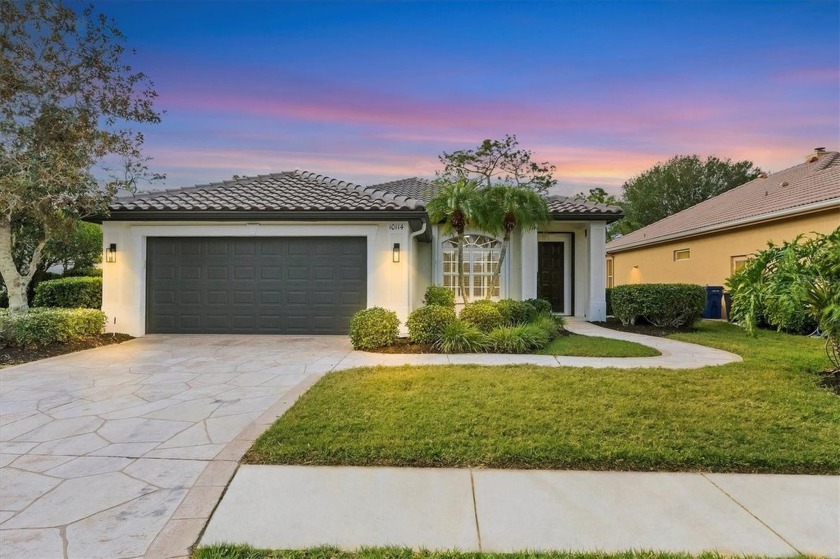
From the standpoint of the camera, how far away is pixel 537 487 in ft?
9.80

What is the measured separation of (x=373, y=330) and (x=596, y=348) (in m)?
4.24

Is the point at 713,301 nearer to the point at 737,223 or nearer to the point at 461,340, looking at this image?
the point at 737,223

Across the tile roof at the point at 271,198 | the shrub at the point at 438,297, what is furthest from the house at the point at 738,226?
the tile roof at the point at 271,198

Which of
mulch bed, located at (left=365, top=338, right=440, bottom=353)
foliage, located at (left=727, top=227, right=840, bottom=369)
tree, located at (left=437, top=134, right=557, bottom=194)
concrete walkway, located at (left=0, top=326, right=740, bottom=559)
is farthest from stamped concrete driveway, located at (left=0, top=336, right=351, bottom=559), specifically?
tree, located at (left=437, top=134, right=557, bottom=194)

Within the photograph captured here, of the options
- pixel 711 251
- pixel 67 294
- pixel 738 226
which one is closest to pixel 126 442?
pixel 67 294

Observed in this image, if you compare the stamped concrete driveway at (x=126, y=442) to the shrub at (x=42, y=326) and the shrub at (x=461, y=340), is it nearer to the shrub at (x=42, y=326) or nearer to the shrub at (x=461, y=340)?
the shrub at (x=42, y=326)

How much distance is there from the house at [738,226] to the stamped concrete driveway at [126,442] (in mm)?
10532

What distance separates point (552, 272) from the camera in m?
14.5

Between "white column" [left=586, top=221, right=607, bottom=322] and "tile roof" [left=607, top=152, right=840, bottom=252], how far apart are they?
4.43 meters

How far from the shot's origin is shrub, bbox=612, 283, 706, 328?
10919 millimetres

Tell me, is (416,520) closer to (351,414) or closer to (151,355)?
(351,414)

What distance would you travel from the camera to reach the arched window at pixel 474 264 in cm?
1350

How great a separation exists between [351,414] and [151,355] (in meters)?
5.44

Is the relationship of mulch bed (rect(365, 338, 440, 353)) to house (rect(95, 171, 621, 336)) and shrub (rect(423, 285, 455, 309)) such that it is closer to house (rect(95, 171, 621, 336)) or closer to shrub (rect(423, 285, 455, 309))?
house (rect(95, 171, 621, 336))
